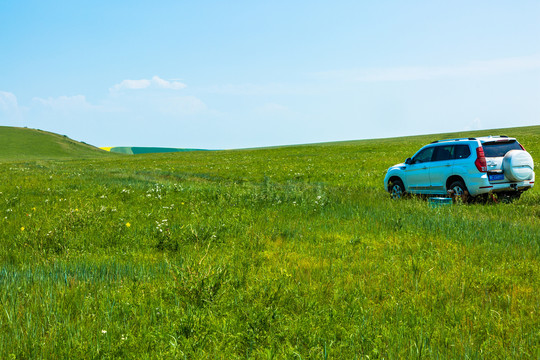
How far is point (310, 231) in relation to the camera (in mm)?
8273

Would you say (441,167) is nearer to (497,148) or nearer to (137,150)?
(497,148)

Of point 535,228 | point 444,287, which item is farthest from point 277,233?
point 535,228

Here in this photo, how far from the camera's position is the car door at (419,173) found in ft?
46.0

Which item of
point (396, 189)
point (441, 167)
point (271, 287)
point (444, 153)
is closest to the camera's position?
point (271, 287)

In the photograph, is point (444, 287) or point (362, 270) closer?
point (444, 287)

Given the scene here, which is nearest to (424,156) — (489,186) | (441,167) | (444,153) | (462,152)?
(444,153)

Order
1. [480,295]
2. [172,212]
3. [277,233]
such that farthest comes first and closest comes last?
[172,212] < [277,233] < [480,295]

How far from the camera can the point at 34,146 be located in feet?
331

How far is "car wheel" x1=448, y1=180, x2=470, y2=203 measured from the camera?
1244 cm

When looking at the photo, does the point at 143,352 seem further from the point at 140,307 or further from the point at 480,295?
the point at 480,295

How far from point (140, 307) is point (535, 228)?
8.28m

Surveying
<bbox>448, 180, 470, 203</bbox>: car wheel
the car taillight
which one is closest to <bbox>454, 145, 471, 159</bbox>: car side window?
the car taillight

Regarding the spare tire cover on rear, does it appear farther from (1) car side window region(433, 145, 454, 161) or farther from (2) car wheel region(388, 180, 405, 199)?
(2) car wheel region(388, 180, 405, 199)

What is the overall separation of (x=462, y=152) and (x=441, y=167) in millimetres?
930
